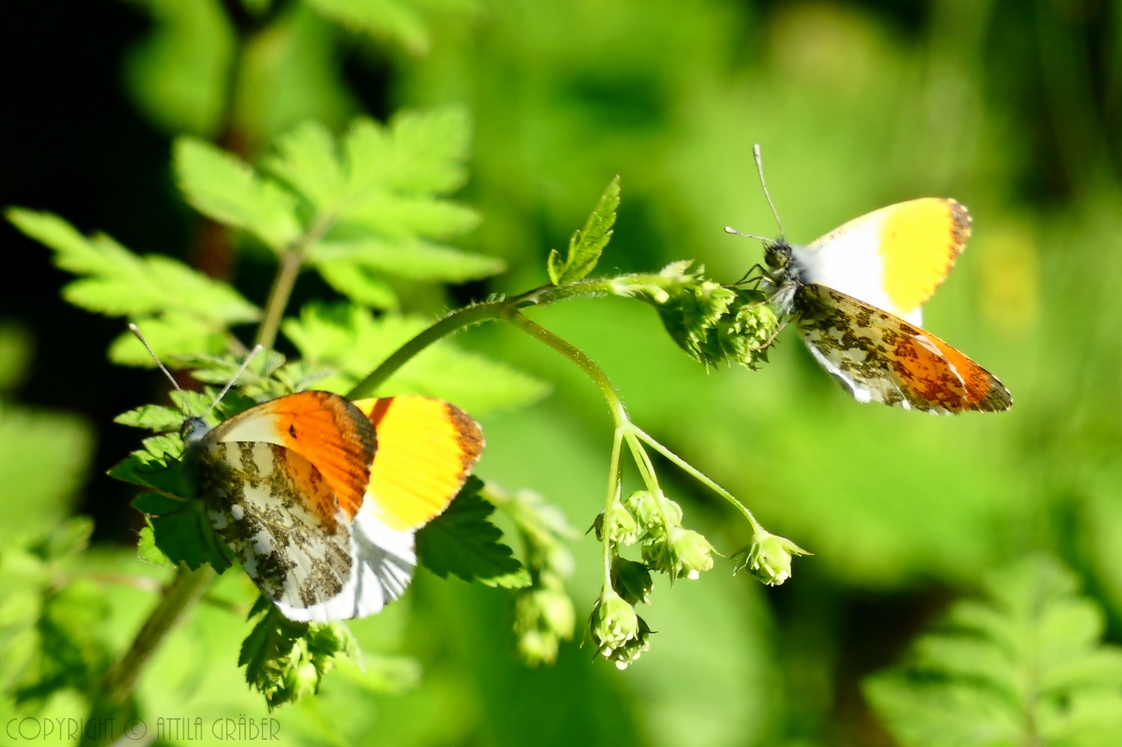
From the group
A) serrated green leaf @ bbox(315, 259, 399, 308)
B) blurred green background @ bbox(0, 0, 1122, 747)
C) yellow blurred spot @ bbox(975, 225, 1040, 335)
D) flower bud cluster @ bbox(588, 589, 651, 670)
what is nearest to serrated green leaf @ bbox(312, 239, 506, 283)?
serrated green leaf @ bbox(315, 259, 399, 308)

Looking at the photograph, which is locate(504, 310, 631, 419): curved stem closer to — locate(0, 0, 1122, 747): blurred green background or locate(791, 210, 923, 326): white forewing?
→ locate(791, 210, 923, 326): white forewing

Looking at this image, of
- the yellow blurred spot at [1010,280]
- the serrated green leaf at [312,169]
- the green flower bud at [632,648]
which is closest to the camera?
the green flower bud at [632,648]

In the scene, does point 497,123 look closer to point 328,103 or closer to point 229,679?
point 328,103

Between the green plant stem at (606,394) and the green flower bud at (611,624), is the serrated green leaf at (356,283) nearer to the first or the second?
the green plant stem at (606,394)

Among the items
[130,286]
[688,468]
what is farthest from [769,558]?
[130,286]

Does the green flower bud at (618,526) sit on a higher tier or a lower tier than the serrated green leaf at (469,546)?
higher
